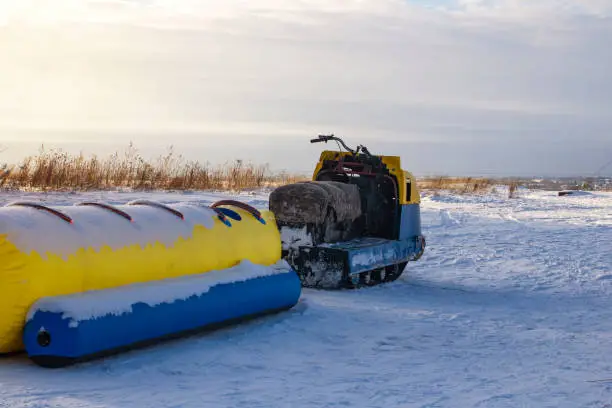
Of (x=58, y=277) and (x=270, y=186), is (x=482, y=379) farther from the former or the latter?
(x=270, y=186)

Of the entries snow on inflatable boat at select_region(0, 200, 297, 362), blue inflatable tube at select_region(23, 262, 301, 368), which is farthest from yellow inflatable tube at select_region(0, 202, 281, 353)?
blue inflatable tube at select_region(23, 262, 301, 368)

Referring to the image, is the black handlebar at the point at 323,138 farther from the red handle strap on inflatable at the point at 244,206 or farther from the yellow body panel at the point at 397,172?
the red handle strap on inflatable at the point at 244,206

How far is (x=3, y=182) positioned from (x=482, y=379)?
1145 centimetres

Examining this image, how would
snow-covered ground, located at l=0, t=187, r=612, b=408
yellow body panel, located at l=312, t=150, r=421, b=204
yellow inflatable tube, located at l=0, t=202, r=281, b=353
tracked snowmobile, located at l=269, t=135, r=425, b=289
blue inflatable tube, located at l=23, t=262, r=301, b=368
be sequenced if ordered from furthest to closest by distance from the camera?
yellow body panel, located at l=312, t=150, r=421, b=204 → tracked snowmobile, located at l=269, t=135, r=425, b=289 → yellow inflatable tube, located at l=0, t=202, r=281, b=353 → blue inflatable tube, located at l=23, t=262, r=301, b=368 → snow-covered ground, located at l=0, t=187, r=612, b=408

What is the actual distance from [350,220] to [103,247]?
3.80 metres

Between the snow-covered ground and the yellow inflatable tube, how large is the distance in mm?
479

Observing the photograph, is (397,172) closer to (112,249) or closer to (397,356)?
(397,356)

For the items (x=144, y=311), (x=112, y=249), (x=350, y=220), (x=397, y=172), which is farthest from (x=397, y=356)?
(x=397, y=172)

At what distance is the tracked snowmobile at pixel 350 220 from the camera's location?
7586mm

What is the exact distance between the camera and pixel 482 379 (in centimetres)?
461

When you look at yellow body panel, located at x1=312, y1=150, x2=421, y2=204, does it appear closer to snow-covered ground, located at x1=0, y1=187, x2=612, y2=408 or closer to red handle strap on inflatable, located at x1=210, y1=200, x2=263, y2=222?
snow-covered ground, located at x1=0, y1=187, x2=612, y2=408

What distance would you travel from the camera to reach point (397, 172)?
859 cm

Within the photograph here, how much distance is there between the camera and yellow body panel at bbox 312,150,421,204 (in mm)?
8555

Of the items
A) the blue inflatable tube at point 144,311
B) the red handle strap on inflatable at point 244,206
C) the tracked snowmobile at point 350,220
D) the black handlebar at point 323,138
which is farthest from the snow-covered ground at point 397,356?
the black handlebar at point 323,138
